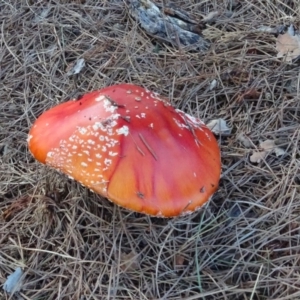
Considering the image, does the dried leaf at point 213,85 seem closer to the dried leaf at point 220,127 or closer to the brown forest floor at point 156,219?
the brown forest floor at point 156,219

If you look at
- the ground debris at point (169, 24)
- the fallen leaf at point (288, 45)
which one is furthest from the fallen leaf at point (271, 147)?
the ground debris at point (169, 24)

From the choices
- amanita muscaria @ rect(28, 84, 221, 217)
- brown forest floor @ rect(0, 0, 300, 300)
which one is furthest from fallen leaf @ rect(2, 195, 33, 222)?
amanita muscaria @ rect(28, 84, 221, 217)

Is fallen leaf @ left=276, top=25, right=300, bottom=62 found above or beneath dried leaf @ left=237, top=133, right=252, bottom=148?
above

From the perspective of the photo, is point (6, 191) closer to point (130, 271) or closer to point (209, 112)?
point (130, 271)

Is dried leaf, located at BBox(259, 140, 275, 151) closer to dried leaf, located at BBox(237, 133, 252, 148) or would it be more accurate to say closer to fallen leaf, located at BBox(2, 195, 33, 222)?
dried leaf, located at BBox(237, 133, 252, 148)

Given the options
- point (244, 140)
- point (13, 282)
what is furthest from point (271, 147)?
point (13, 282)

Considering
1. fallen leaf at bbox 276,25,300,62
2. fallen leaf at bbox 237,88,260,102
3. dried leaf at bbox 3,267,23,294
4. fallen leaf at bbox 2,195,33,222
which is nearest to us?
dried leaf at bbox 3,267,23,294

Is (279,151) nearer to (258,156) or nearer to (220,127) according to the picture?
(258,156)
